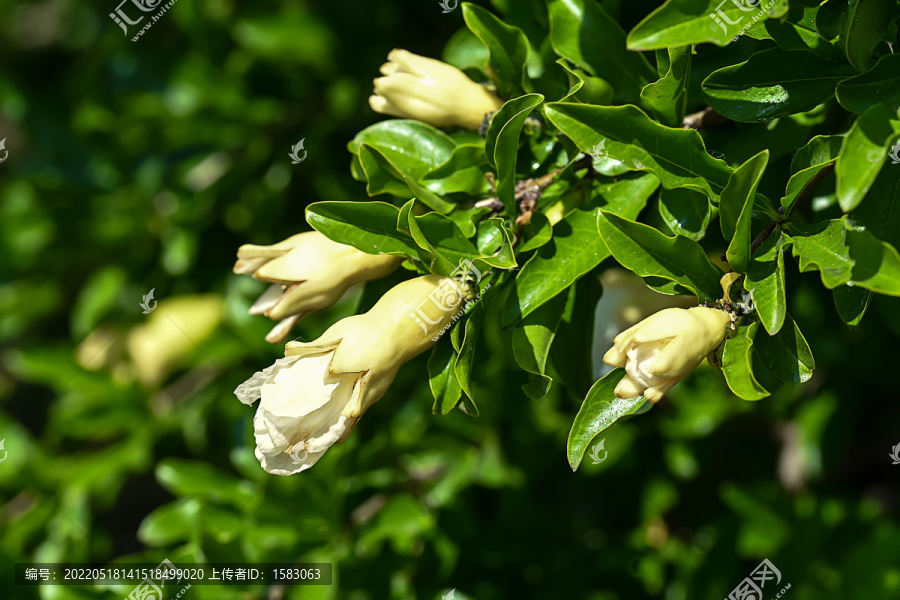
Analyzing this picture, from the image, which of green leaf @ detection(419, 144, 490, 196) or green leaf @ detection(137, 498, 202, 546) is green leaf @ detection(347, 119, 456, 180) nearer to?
green leaf @ detection(419, 144, 490, 196)

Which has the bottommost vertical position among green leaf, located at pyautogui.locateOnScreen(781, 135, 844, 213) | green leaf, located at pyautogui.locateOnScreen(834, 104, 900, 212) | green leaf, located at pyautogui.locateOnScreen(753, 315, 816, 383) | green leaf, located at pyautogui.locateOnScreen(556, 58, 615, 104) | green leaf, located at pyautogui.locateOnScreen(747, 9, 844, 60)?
green leaf, located at pyautogui.locateOnScreen(753, 315, 816, 383)

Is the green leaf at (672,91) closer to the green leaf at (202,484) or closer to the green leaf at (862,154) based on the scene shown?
the green leaf at (862,154)

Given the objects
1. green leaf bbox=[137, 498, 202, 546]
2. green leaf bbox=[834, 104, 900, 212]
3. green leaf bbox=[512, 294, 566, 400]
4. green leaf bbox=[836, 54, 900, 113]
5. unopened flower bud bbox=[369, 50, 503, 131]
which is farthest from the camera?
green leaf bbox=[137, 498, 202, 546]

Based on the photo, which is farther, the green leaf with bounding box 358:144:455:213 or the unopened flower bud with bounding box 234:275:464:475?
the green leaf with bounding box 358:144:455:213

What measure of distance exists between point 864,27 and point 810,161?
16cm

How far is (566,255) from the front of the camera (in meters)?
0.96

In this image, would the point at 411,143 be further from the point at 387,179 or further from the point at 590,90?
the point at 590,90

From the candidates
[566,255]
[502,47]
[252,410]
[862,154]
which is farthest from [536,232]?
[252,410]

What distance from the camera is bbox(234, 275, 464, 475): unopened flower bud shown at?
87 centimetres

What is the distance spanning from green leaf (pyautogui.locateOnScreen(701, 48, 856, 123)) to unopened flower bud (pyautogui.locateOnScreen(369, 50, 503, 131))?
33 centimetres

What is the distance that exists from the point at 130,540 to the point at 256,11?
7.27ft

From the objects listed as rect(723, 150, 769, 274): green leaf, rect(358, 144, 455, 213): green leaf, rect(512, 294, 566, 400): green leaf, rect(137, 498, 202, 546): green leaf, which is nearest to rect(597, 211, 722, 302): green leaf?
rect(723, 150, 769, 274): green leaf

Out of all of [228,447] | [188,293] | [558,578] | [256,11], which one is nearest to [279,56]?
[256,11]

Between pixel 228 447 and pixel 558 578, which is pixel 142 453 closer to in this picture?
pixel 228 447
